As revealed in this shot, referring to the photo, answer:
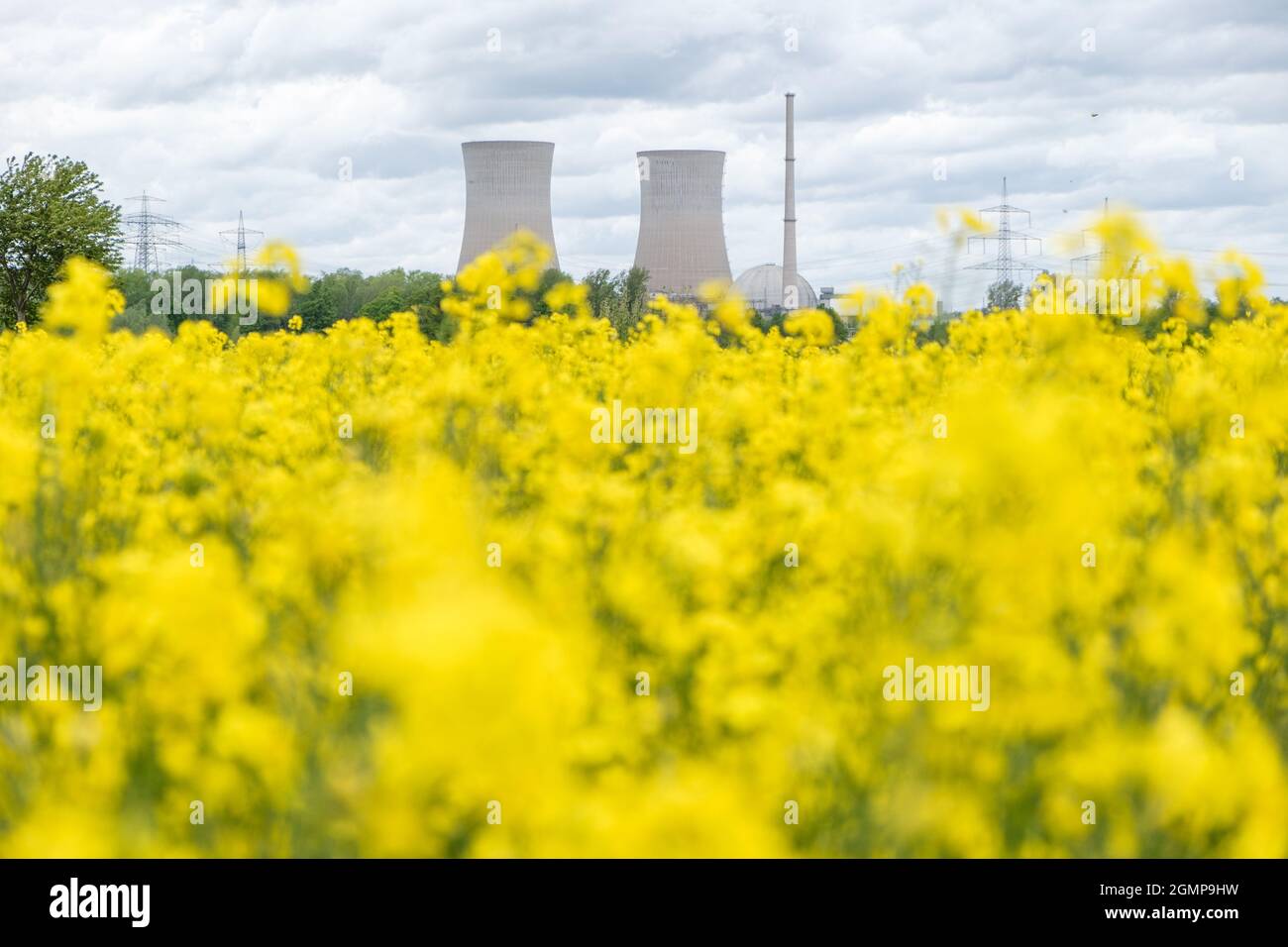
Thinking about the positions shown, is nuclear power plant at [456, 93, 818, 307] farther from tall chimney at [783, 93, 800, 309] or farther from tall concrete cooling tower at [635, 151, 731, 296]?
tall chimney at [783, 93, 800, 309]

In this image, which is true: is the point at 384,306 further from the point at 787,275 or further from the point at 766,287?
the point at 766,287

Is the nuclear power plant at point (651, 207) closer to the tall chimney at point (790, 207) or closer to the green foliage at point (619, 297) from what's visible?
the green foliage at point (619, 297)

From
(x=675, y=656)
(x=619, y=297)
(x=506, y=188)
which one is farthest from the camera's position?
(x=506, y=188)

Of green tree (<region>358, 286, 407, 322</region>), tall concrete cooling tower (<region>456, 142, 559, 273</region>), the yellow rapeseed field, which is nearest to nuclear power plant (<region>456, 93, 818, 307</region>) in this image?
tall concrete cooling tower (<region>456, 142, 559, 273</region>)

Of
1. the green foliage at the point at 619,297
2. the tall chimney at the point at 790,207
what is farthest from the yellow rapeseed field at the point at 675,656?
the tall chimney at the point at 790,207

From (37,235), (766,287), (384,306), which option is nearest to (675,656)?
(37,235)

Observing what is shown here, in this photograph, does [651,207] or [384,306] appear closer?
[651,207]
